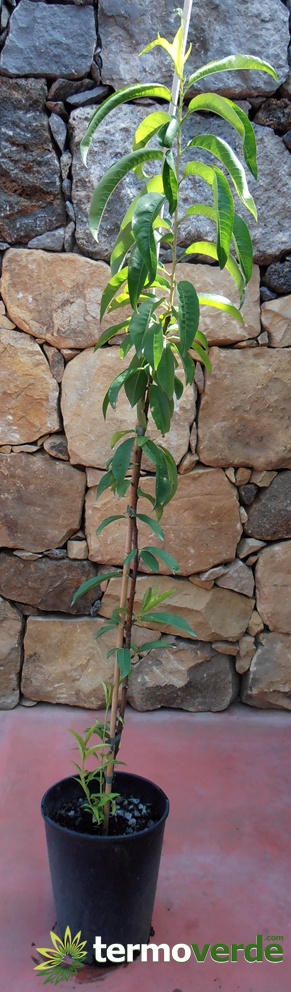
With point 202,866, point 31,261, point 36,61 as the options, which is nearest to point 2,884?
point 202,866

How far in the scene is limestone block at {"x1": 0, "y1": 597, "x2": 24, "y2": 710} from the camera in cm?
210

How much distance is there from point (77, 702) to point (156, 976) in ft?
2.71

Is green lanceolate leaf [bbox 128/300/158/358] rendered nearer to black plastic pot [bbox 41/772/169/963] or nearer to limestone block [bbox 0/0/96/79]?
black plastic pot [bbox 41/772/169/963]

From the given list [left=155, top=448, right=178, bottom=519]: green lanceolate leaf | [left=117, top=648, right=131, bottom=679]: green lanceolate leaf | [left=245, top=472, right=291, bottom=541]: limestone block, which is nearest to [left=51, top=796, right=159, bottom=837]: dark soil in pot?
[left=117, top=648, right=131, bottom=679]: green lanceolate leaf

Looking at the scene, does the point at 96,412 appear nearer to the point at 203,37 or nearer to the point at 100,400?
the point at 100,400

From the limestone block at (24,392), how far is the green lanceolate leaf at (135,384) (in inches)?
30.2

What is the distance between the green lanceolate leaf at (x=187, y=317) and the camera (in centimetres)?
112

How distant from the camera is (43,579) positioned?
208 centimetres

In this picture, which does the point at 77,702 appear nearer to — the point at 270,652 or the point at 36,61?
the point at 270,652

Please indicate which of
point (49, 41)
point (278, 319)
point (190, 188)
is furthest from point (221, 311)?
point (49, 41)

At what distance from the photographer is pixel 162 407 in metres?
1.26

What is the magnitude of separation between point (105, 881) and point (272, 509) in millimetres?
1058

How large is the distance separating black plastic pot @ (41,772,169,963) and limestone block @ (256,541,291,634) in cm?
79

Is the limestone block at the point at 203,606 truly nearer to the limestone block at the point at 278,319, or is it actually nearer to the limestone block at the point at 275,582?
the limestone block at the point at 275,582
